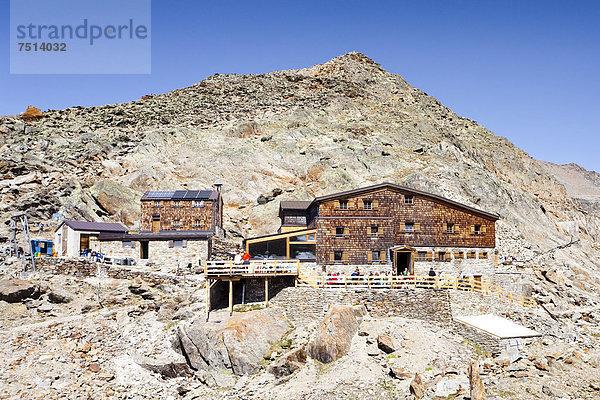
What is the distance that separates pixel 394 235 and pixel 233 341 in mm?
19070

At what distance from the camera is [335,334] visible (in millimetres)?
27844

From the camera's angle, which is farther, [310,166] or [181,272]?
[310,166]

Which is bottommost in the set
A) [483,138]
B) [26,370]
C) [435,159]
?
[26,370]

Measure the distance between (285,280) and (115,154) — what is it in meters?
61.2

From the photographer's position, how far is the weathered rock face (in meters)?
27.2

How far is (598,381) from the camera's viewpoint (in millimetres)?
24016

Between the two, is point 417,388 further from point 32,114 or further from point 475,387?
point 32,114

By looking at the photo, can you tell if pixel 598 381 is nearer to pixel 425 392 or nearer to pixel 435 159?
pixel 425 392

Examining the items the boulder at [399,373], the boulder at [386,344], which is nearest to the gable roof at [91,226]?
the boulder at [386,344]

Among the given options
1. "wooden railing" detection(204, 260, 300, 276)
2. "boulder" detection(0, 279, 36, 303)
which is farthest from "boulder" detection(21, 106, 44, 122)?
"wooden railing" detection(204, 260, 300, 276)

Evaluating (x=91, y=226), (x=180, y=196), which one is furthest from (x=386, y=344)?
(x=91, y=226)

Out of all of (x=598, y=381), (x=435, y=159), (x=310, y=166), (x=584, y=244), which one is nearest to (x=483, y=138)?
(x=435, y=159)

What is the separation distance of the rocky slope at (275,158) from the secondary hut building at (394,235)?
13.8 metres

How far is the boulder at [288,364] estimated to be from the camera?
26.2 metres
